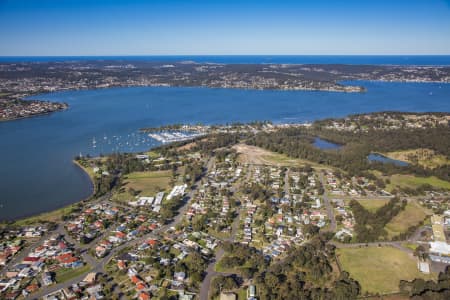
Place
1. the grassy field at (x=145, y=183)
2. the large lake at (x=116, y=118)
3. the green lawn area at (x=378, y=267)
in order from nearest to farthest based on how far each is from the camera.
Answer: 1. the green lawn area at (x=378, y=267)
2. the grassy field at (x=145, y=183)
3. the large lake at (x=116, y=118)

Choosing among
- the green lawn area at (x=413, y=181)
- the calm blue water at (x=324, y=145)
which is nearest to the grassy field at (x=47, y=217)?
the green lawn area at (x=413, y=181)

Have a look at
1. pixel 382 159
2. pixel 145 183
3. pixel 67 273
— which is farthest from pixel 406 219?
pixel 67 273

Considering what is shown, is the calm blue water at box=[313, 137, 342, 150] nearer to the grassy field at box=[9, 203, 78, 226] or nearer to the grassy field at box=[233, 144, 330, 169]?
the grassy field at box=[233, 144, 330, 169]

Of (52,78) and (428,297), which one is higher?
(52,78)

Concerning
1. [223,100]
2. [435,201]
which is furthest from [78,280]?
[223,100]

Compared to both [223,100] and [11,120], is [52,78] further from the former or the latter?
[223,100]

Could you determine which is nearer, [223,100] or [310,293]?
[310,293]

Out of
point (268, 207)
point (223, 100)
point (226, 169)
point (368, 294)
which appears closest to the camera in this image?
point (368, 294)

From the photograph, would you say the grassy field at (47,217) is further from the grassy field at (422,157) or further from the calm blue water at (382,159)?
the grassy field at (422,157)
